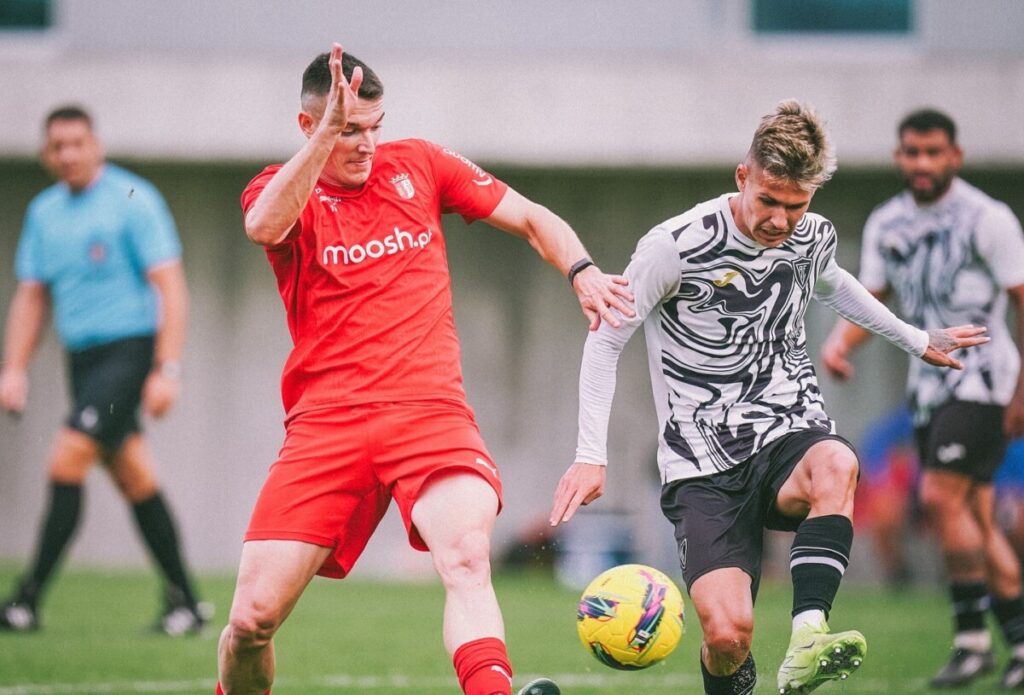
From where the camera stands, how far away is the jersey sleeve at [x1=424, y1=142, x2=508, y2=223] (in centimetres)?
553

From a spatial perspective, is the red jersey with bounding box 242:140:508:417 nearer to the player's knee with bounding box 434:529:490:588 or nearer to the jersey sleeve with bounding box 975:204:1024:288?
the player's knee with bounding box 434:529:490:588

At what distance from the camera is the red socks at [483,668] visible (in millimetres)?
4727

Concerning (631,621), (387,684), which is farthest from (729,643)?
(387,684)

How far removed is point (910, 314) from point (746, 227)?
297cm

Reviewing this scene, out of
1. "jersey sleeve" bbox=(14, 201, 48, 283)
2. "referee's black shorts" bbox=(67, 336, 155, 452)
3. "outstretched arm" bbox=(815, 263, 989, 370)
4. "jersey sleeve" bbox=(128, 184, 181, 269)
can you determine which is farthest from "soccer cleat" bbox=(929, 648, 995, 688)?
"jersey sleeve" bbox=(14, 201, 48, 283)

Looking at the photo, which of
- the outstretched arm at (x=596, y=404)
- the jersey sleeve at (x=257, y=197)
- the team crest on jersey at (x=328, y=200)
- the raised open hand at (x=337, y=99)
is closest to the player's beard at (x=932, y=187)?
the outstretched arm at (x=596, y=404)

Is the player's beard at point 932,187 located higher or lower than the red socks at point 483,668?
higher

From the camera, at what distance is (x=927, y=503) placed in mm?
7871

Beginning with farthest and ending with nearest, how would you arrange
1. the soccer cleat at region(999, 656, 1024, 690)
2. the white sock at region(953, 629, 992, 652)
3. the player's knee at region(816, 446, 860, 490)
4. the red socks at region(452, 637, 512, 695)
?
the white sock at region(953, 629, 992, 652)
the soccer cleat at region(999, 656, 1024, 690)
the player's knee at region(816, 446, 860, 490)
the red socks at region(452, 637, 512, 695)

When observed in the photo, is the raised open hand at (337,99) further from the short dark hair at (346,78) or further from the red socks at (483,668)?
the red socks at (483,668)

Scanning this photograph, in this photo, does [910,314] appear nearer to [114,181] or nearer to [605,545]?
[114,181]

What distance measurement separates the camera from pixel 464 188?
5539 mm

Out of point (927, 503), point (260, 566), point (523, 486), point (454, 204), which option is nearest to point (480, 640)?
point (260, 566)

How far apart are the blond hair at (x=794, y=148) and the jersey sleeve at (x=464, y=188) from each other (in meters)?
0.94
